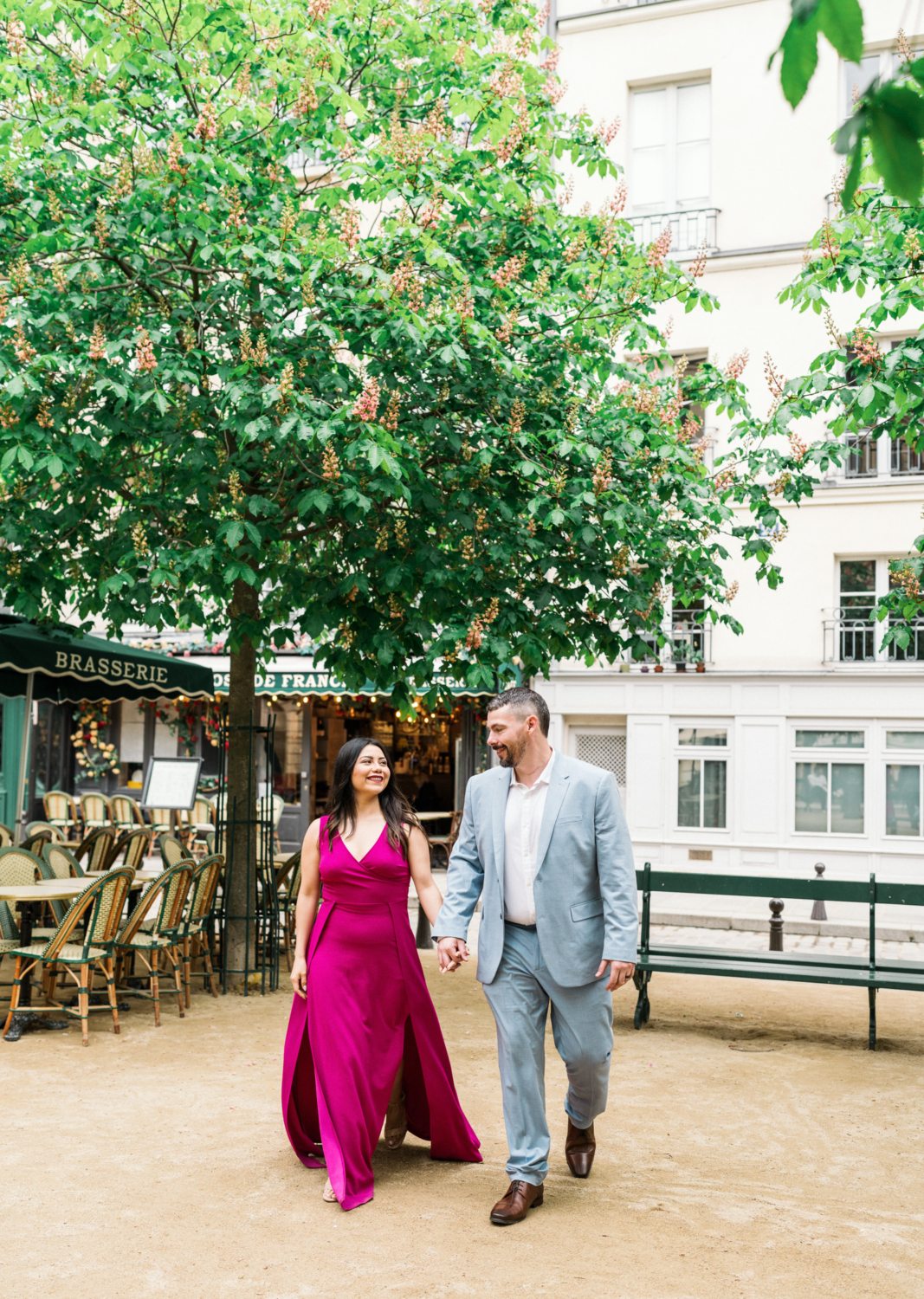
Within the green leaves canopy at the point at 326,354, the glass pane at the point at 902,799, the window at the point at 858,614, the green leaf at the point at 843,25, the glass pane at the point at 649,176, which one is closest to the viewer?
the green leaf at the point at 843,25

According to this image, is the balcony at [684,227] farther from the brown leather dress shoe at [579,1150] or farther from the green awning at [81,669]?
the brown leather dress shoe at [579,1150]

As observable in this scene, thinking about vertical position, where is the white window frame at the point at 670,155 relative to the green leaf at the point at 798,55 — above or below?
above

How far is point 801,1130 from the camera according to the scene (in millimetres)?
6027

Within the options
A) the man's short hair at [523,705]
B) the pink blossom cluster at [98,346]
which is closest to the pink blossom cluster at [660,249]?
the pink blossom cluster at [98,346]

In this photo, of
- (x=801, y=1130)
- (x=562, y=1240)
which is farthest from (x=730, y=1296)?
(x=801, y=1130)

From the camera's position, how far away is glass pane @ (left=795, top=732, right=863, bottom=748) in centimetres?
1894

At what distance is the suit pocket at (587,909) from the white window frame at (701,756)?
15.5m

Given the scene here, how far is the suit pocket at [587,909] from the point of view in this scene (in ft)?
15.1

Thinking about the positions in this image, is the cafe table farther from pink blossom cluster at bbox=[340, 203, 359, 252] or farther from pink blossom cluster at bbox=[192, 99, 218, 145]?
pink blossom cluster at bbox=[192, 99, 218, 145]

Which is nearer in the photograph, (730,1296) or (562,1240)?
(730,1296)

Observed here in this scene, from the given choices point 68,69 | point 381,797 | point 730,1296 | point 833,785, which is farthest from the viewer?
point 833,785

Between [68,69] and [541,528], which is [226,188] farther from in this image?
[541,528]

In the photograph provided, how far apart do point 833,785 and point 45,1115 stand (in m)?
15.3

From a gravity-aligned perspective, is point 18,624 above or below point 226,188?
below
